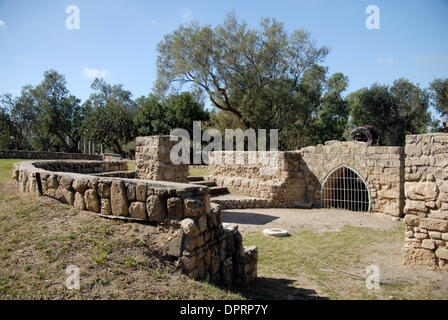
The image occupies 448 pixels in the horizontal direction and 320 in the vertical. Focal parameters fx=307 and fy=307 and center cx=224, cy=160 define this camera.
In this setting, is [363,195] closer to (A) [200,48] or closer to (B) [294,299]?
(B) [294,299]

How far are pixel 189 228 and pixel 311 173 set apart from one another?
10.8m

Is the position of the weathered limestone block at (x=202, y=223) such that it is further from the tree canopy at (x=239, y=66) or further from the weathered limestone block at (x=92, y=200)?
the tree canopy at (x=239, y=66)

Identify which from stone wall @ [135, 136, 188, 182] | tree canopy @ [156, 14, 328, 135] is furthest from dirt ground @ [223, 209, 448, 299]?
tree canopy @ [156, 14, 328, 135]

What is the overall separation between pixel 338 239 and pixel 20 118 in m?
39.0

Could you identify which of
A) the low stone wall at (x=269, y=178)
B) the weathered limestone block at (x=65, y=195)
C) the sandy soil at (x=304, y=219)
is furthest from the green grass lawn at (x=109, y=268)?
the low stone wall at (x=269, y=178)

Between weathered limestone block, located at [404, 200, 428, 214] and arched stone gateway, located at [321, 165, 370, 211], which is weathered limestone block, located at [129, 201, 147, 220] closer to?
weathered limestone block, located at [404, 200, 428, 214]

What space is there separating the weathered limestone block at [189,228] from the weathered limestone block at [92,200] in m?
1.51

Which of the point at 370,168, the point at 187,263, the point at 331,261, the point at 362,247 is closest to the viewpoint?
the point at 187,263

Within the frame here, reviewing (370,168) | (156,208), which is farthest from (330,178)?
(156,208)

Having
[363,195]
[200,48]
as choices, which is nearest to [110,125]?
[200,48]

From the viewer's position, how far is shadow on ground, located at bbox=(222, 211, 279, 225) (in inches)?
420

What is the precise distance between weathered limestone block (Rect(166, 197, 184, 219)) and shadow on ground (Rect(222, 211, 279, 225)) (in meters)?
6.54

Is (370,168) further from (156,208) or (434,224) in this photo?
(156,208)

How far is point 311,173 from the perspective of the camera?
45.4ft
